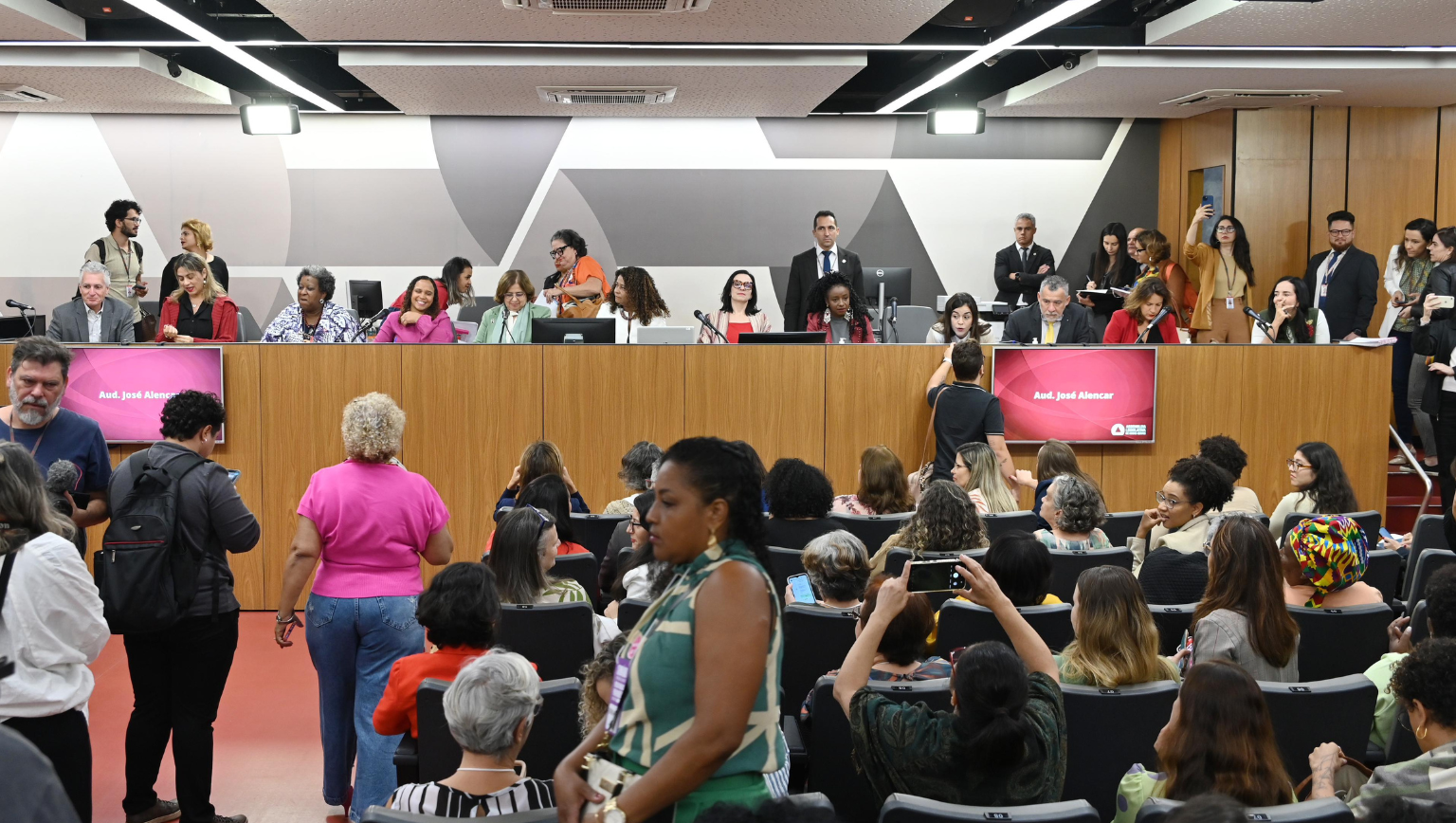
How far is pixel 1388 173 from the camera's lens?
10070 mm

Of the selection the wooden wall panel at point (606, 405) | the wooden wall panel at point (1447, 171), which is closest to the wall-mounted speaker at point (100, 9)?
the wooden wall panel at point (606, 405)

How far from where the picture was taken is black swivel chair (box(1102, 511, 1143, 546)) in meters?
5.29

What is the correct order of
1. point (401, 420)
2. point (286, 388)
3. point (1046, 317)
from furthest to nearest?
point (1046, 317)
point (286, 388)
point (401, 420)

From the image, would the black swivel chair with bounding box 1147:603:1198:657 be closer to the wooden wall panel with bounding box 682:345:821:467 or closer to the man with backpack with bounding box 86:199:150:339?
the wooden wall panel with bounding box 682:345:821:467

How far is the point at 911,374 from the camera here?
6.91 m

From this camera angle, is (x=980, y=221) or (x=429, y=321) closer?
(x=429, y=321)

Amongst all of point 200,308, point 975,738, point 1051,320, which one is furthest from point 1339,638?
point 200,308

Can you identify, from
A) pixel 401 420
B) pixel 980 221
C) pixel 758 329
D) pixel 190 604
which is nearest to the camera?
pixel 190 604

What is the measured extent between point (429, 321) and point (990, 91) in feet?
19.5

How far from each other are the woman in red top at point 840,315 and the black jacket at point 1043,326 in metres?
1.00

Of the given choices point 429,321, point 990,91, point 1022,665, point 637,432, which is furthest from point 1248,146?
point 1022,665

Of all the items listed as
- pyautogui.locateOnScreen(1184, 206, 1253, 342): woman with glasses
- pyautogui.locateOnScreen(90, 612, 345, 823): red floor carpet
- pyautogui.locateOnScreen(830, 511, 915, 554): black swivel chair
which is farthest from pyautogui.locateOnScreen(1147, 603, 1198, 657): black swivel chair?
pyautogui.locateOnScreen(1184, 206, 1253, 342): woman with glasses

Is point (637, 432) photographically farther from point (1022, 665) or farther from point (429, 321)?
point (1022, 665)

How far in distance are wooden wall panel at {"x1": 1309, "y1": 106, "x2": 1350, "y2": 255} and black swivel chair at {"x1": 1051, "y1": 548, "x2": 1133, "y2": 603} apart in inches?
299
